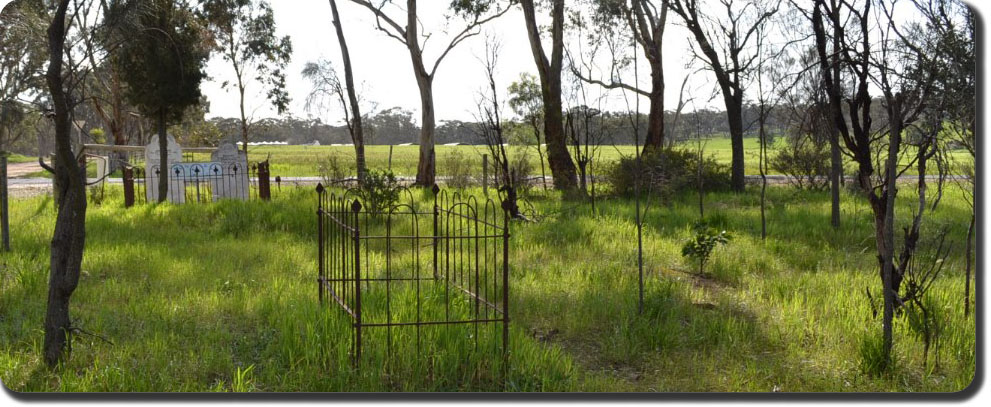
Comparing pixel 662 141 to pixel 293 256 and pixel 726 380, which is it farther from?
pixel 726 380

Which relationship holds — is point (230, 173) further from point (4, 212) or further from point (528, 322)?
point (528, 322)

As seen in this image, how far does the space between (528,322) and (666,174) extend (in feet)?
33.5

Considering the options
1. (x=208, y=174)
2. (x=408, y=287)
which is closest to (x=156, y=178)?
(x=208, y=174)

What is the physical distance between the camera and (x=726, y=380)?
15.5 feet

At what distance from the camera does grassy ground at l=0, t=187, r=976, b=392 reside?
15.0 feet

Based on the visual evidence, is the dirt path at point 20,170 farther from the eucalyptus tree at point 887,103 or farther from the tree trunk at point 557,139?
the eucalyptus tree at point 887,103

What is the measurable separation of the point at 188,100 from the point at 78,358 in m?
10.7

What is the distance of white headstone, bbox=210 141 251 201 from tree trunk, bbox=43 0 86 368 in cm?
1060

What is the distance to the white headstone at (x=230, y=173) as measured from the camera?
49.0ft

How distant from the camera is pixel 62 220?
14.7 feet

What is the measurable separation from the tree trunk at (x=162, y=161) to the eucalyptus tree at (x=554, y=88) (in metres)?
7.90

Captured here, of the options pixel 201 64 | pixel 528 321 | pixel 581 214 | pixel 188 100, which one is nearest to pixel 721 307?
pixel 528 321

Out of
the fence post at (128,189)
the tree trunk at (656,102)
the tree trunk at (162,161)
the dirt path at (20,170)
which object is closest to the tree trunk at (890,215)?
the fence post at (128,189)

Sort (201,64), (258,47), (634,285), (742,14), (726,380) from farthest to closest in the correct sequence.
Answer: (258,47) < (201,64) < (742,14) < (634,285) < (726,380)
